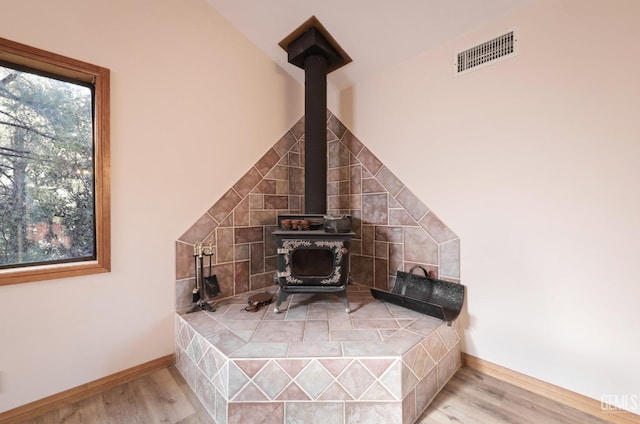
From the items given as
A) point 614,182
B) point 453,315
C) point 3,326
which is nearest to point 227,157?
point 3,326

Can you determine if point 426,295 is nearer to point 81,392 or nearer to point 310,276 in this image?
point 310,276

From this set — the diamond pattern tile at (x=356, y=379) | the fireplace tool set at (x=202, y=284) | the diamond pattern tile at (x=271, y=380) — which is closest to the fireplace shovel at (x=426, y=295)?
the diamond pattern tile at (x=356, y=379)

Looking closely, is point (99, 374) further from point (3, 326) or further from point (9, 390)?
point (3, 326)

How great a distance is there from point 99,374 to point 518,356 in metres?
2.72

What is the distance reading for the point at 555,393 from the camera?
158cm

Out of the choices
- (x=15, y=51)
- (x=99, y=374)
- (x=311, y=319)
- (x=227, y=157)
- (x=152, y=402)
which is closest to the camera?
(x=15, y=51)

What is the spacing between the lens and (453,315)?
72.6 inches

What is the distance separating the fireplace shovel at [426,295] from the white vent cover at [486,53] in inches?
61.3

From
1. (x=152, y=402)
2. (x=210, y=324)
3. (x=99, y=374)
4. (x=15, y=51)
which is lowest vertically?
(x=152, y=402)

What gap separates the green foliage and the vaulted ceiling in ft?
4.57

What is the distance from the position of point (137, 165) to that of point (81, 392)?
1462 mm

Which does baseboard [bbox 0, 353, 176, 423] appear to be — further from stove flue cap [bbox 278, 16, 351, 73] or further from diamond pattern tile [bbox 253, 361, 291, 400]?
stove flue cap [bbox 278, 16, 351, 73]

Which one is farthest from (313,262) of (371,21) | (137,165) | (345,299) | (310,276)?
(371,21)

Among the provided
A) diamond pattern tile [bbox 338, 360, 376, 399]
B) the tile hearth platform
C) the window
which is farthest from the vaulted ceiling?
diamond pattern tile [bbox 338, 360, 376, 399]
